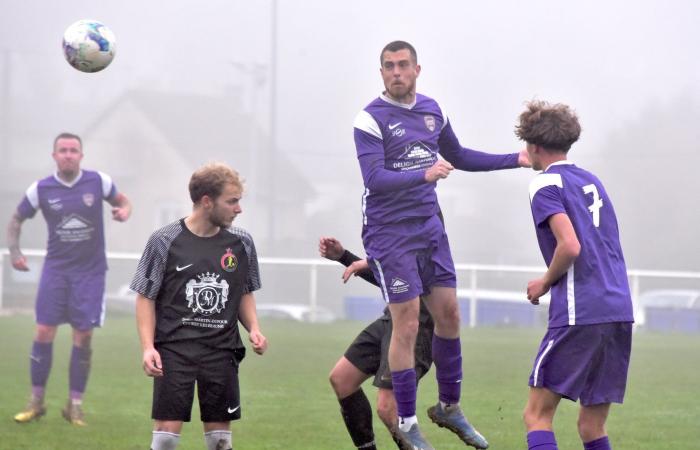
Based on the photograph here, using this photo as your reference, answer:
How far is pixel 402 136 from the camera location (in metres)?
6.26

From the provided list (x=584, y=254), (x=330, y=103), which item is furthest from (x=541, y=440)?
(x=330, y=103)

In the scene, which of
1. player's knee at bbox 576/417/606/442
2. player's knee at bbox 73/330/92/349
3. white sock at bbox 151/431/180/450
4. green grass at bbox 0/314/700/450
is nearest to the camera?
player's knee at bbox 576/417/606/442

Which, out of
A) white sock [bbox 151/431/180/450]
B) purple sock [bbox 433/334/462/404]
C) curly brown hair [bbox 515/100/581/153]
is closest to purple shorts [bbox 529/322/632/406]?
curly brown hair [bbox 515/100/581/153]

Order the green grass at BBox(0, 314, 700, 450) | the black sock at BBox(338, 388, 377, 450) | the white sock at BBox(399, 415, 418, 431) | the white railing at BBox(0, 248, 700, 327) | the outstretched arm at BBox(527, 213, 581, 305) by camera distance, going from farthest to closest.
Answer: the white railing at BBox(0, 248, 700, 327), the green grass at BBox(0, 314, 700, 450), the black sock at BBox(338, 388, 377, 450), the white sock at BBox(399, 415, 418, 431), the outstretched arm at BBox(527, 213, 581, 305)

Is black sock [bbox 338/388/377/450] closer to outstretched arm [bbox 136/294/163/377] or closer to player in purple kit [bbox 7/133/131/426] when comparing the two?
outstretched arm [bbox 136/294/163/377]

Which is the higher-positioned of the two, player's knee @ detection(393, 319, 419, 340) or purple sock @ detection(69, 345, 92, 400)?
player's knee @ detection(393, 319, 419, 340)

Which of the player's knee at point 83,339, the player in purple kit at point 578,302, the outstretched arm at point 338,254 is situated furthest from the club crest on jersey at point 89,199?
the player in purple kit at point 578,302

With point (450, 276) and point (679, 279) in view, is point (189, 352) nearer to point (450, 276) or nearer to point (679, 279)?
point (450, 276)

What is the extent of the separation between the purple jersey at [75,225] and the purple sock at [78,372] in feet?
2.17

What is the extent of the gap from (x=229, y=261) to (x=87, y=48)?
8.09 feet

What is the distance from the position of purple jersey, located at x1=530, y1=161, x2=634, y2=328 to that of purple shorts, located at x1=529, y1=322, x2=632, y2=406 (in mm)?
57

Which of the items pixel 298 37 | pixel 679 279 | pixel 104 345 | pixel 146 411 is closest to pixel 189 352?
pixel 146 411

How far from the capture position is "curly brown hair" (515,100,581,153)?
17.5 ft

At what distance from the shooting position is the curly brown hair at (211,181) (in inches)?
219
